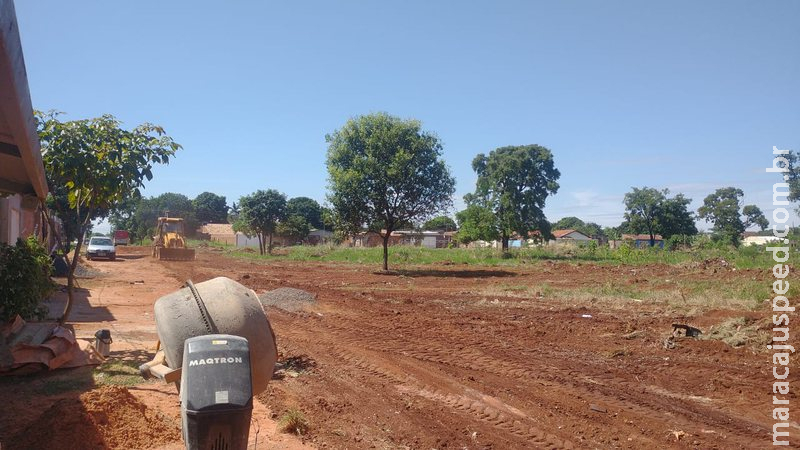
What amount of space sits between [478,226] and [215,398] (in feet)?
146

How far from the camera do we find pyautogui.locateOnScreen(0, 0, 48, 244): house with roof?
284 centimetres

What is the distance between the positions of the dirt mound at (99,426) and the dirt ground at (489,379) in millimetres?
255

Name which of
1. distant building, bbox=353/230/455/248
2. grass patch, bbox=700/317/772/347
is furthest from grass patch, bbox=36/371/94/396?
distant building, bbox=353/230/455/248

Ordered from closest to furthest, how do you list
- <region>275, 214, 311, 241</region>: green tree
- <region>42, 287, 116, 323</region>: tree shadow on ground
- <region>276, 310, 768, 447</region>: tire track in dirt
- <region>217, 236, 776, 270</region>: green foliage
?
<region>276, 310, 768, 447</region>: tire track in dirt → <region>42, 287, 116, 323</region>: tree shadow on ground → <region>217, 236, 776, 270</region>: green foliage → <region>275, 214, 311, 241</region>: green tree

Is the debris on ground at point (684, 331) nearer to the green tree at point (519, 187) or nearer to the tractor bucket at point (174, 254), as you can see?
the tractor bucket at point (174, 254)

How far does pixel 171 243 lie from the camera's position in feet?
124

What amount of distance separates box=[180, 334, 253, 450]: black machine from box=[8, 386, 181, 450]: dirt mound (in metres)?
2.27

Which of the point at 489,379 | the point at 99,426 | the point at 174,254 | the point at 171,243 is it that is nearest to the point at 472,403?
the point at 489,379

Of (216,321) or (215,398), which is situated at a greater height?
(216,321)

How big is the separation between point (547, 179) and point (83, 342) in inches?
1981

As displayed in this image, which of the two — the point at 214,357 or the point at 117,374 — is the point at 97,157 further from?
the point at 214,357

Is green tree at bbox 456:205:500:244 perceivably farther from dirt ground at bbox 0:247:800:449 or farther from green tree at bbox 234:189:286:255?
dirt ground at bbox 0:247:800:449

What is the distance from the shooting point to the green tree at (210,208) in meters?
110

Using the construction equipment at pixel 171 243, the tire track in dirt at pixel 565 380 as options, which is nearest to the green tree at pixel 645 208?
the construction equipment at pixel 171 243
